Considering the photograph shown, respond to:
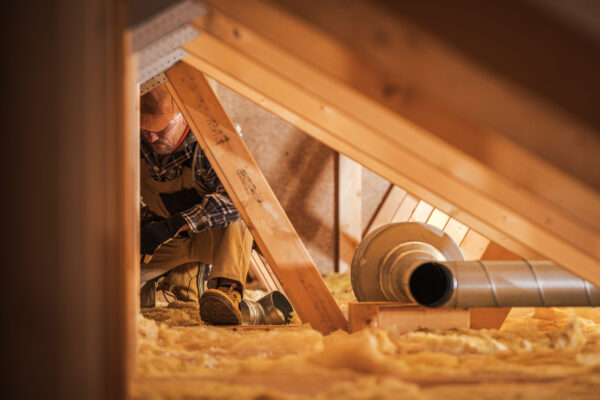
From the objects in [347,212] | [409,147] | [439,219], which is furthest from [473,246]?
[347,212]

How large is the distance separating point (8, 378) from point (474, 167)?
3.13 ft

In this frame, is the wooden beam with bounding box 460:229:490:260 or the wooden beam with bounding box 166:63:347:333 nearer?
the wooden beam with bounding box 166:63:347:333

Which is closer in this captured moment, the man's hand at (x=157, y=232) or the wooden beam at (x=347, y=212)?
the man's hand at (x=157, y=232)

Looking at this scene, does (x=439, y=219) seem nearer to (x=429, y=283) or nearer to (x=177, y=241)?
(x=429, y=283)

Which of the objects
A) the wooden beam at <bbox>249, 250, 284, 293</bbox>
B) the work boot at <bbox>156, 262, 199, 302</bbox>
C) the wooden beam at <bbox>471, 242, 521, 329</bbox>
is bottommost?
the wooden beam at <bbox>471, 242, 521, 329</bbox>

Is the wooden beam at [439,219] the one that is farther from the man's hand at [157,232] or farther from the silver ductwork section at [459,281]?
the man's hand at [157,232]

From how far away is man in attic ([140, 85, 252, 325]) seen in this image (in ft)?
6.95

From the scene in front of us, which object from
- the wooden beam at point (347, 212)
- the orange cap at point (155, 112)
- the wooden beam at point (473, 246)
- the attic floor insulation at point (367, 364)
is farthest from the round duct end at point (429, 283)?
the wooden beam at point (347, 212)

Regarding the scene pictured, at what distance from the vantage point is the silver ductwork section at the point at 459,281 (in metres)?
1.58

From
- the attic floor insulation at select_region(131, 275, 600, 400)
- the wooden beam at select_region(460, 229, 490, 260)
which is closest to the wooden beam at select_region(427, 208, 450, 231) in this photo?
the wooden beam at select_region(460, 229, 490, 260)

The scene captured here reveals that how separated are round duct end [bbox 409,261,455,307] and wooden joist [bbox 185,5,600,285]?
11.4 inches

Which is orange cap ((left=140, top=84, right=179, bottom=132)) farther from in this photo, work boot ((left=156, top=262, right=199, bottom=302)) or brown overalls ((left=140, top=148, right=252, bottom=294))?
work boot ((left=156, top=262, right=199, bottom=302))

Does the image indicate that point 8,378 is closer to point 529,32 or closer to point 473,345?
point 529,32

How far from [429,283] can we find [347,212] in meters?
2.43
